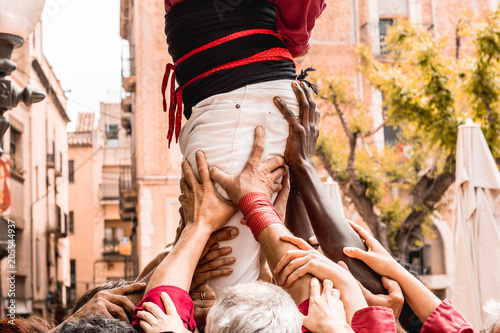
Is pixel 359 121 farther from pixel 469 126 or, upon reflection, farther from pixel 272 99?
pixel 272 99

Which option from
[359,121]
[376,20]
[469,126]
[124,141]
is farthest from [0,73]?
[124,141]

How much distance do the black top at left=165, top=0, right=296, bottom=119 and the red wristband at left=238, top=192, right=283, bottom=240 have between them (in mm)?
349

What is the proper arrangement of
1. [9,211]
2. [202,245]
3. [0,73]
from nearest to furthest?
[202,245], [0,73], [9,211]

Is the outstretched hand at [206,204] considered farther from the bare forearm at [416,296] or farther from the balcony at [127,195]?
the balcony at [127,195]

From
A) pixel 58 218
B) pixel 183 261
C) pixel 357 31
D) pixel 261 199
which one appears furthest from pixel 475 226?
pixel 357 31

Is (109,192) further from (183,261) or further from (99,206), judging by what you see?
(183,261)

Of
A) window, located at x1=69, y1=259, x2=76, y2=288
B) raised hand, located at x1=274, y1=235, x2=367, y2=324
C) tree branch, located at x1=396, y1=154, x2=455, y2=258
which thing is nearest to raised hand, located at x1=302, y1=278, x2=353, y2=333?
raised hand, located at x1=274, y1=235, x2=367, y2=324

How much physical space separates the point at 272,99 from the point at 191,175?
13.5 inches

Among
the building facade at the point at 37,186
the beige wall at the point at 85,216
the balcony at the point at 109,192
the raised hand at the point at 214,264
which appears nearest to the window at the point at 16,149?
the building facade at the point at 37,186

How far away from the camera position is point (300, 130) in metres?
2.14

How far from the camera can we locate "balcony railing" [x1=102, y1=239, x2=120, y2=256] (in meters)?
25.3

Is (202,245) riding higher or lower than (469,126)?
lower

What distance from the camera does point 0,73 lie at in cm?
296

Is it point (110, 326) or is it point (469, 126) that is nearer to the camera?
point (110, 326)
